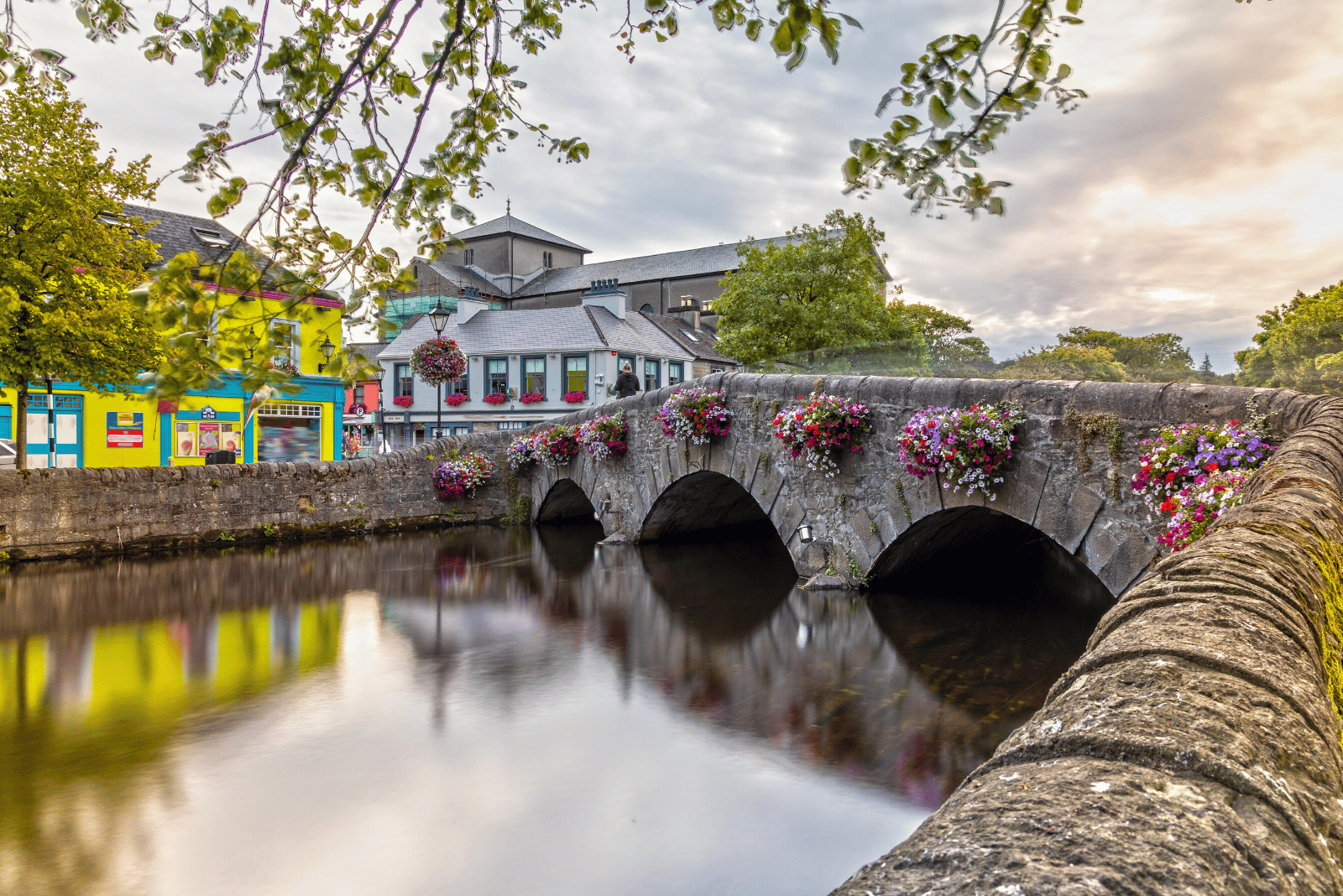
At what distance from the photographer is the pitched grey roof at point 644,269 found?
43.4 metres

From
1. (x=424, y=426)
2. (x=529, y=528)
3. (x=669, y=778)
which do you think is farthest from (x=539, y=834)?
(x=424, y=426)

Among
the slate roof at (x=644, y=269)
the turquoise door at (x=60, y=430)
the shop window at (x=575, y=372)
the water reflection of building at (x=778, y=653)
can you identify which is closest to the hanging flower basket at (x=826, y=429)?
the water reflection of building at (x=778, y=653)

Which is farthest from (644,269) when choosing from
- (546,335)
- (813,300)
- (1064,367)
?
(1064,367)

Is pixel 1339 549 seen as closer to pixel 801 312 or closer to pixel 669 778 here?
pixel 669 778

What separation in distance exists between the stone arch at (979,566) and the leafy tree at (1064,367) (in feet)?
4.08

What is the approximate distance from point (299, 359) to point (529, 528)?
9579 mm

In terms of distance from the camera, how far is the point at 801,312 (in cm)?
2608

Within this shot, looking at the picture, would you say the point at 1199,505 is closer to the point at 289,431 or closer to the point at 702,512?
the point at 702,512

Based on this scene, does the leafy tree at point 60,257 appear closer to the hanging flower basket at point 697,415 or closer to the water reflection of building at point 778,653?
the water reflection of building at point 778,653

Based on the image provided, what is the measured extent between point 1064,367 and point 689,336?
2850 centimetres

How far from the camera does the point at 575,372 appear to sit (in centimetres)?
2845

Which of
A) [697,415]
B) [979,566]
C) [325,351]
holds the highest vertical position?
[325,351]

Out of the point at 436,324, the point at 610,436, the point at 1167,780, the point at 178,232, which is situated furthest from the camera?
the point at 436,324

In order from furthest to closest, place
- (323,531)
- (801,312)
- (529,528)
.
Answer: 1. (801,312)
2. (529,528)
3. (323,531)
